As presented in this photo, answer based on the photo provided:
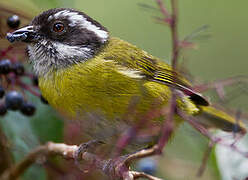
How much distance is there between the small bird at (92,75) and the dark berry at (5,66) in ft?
0.51

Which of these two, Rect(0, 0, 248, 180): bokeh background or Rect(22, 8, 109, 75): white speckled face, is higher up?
Rect(22, 8, 109, 75): white speckled face

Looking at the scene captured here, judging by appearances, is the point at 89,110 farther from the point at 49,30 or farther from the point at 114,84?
the point at 49,30

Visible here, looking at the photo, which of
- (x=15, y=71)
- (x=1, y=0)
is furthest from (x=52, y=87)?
(x=1, y=0)

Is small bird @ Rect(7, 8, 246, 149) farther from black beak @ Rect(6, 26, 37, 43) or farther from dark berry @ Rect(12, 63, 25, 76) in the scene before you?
dark berry @ Rect(12, 63, 25, 76)

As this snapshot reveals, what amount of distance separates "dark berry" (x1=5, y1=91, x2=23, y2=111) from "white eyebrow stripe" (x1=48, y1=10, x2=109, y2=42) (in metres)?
0.61

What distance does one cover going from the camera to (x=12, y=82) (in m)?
3.32

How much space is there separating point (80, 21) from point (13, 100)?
0.81 m

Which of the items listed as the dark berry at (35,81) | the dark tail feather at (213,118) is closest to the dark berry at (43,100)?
the dark berry at (35,81)

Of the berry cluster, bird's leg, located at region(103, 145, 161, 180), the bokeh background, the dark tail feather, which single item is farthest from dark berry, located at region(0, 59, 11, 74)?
the dark tail feather

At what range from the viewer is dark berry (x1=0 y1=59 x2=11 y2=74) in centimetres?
316

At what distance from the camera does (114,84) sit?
3.36 metres

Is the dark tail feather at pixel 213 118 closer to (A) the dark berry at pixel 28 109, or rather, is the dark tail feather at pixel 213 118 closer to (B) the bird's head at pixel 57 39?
(B) the bird's head at pixel 57 39

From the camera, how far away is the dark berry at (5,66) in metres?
3.16

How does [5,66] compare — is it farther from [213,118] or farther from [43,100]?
[213,118]
